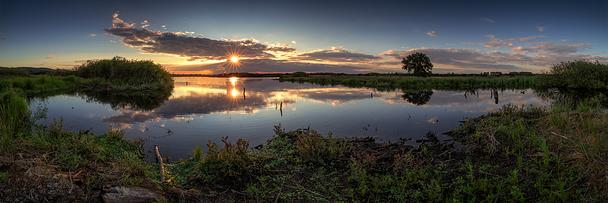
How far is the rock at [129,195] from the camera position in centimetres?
639

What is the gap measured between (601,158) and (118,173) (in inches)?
383

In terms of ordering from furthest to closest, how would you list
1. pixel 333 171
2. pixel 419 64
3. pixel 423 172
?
1. pixel 419 64
2. pixel 333 171
3. pixel 423 172

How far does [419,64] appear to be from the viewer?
4090 inches

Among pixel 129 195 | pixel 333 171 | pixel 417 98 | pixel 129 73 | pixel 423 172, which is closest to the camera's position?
pixel 129 195

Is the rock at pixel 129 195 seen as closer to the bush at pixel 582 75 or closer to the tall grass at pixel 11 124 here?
the tall grass at pixel 11 124

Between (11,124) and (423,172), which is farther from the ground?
(11,124)

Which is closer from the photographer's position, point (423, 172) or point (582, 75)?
point (423, 172)

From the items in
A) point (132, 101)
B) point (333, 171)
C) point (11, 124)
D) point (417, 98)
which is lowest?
point (333, 171)

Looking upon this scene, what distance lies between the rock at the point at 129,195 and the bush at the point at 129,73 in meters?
54.4

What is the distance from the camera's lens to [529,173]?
7688 mm

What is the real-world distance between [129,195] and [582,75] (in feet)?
192

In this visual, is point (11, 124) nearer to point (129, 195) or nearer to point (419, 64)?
point (129, 195)

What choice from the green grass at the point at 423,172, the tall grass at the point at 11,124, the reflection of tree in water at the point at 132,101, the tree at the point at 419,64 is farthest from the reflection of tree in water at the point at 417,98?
the tree at the point at 419,64

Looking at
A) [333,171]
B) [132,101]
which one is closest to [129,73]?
[132,101]
